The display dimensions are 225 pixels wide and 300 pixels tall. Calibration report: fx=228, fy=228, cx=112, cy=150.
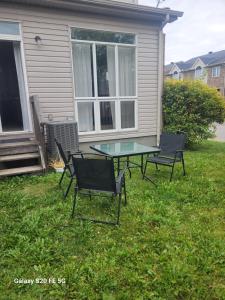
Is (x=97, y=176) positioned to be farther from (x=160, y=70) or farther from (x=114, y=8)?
(x=160, y=70)

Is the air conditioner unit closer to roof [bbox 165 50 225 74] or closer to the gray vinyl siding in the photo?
the gray vinyl siding

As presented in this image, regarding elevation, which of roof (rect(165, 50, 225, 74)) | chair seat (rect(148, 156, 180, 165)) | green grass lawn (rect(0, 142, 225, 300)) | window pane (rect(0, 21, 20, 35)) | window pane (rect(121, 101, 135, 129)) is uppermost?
roof (rect(165, 50, 225, 74))

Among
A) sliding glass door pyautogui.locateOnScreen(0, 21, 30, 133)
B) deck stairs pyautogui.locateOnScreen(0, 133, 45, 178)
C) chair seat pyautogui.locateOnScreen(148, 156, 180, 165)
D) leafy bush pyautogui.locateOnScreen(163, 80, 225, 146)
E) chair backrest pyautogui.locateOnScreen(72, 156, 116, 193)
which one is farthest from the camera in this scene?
sliding glass door pyautogui.locateOnScreen(0, 21, 30, 133)

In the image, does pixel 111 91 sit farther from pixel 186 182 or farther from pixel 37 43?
pixel 186 182

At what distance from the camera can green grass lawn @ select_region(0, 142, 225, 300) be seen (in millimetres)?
1848

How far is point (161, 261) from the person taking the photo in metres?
2.13

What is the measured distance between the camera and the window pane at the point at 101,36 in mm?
5556

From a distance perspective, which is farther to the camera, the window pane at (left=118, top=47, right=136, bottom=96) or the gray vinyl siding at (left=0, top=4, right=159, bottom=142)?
the window pane at (left=118, top=47, right=136, bottom=96)

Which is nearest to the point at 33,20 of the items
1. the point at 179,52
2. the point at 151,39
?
the point at 151,39

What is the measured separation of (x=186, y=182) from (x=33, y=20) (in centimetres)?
467

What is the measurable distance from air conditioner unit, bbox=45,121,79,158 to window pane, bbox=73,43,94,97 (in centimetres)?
119

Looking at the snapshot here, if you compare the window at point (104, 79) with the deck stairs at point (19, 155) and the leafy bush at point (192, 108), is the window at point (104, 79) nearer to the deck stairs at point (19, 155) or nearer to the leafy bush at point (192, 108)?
the leafy bush at point (192, 108)

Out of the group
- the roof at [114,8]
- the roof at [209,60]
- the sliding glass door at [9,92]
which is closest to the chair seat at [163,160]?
the roof at [114,8]

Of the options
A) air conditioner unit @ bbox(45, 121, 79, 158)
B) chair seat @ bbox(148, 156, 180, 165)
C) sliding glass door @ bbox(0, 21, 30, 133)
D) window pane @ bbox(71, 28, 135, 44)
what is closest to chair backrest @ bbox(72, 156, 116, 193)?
chair seat @ bbox(148, 156, 180, 165)
